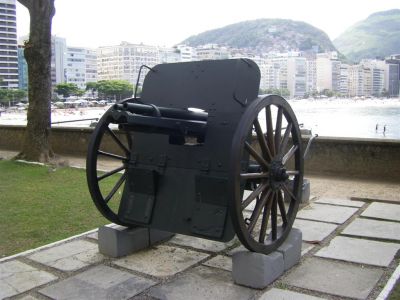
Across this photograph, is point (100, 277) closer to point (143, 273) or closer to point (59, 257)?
point (143, 273)

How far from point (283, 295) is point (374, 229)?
206 cm

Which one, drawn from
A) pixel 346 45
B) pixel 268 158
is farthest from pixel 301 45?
pixel 268 158

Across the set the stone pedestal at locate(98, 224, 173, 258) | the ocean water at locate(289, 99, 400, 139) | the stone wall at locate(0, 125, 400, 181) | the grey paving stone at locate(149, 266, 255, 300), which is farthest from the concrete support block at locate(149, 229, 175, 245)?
the ocean water at locate(289, 99, 400, 139)

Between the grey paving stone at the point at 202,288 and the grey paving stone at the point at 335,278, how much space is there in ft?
1.35

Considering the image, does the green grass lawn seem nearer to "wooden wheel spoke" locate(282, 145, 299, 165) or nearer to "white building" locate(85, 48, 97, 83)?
"wooden wheel spoke" locate(282, 145, 299, 165)

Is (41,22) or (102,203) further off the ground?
(41,22)

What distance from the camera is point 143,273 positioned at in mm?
3785

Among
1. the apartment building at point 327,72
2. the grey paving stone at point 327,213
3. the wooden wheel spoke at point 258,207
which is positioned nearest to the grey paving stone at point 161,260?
the wooden wheel spoke at point 258,207

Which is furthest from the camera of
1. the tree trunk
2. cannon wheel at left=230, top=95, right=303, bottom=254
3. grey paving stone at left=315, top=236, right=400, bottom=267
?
the tree trunk

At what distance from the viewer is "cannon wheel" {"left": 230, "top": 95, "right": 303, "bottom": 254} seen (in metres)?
3.23

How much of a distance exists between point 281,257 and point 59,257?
184cm

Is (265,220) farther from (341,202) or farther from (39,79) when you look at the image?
(39,79)

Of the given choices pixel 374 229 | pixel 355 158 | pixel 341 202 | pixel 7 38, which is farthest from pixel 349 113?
pixel 374 229

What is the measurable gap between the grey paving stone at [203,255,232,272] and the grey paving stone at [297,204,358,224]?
1694 mm
